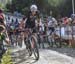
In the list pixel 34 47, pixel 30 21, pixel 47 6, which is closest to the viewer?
A: pixel 34 47

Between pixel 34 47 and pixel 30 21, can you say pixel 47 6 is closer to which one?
pixel 30 21

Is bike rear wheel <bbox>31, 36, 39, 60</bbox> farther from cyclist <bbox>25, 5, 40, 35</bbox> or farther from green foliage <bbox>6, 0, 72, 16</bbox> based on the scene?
green foliage <bbox>6, 0, 72, 16</bbox>

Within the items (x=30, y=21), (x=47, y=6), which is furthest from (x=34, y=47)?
(x=47, y=6)

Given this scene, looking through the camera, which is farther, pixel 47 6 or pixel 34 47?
pixel 47 6

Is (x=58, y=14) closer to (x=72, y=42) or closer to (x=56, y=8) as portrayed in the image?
(x=56, y=8)

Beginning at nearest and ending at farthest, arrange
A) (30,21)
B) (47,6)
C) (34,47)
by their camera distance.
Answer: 1. (34,47)
2. (30,21)
3. (47,6)

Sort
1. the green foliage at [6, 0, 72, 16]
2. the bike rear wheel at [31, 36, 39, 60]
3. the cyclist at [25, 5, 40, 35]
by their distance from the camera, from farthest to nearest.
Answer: the green foliage at [6, 0, 72, 16] < the cyclist at [25, 5, 40, 35] < the bike rear wheel at [31, 36, 39, 60]

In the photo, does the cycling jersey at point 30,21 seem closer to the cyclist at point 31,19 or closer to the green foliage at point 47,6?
the cyclist at point 31,19

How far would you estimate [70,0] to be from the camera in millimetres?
59469

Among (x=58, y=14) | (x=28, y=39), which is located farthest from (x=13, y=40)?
(x=58, y=14)

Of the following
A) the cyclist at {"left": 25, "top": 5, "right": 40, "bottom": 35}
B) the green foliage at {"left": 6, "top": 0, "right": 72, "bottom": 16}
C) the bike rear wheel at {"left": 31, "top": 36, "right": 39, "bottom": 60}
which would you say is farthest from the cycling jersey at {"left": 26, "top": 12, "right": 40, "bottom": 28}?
the green foliage at {"left": 6, "top": 0, "right": 72, "bottom": 16}

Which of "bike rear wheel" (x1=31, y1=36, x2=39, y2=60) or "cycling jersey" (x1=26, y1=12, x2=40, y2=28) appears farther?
"cycling jersey" (x1=26, y1=12, x2=40, y2=28)

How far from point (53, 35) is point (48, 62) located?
29.8 ft

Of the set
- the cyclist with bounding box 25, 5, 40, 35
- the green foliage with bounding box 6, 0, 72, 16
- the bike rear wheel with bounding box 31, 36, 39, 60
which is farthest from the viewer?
the green foliage with bounding box 6, 0, 72, 16
